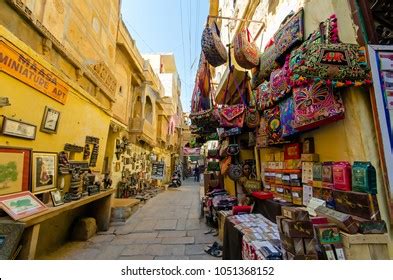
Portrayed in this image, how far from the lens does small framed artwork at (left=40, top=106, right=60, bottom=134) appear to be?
3.31 metres

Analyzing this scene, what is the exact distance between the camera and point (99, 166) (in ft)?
18.2

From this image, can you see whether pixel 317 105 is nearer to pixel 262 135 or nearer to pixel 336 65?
pixel 336 65

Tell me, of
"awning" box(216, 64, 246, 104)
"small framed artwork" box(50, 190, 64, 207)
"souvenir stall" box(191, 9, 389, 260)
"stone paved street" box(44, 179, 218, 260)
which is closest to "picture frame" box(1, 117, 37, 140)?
"small framed artwork" box(50, 190, 64, 207)

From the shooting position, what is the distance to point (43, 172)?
3262mm

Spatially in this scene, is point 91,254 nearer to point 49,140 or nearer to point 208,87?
point 49,140

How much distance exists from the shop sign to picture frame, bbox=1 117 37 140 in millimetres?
594

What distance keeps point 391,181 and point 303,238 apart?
3.13 feet

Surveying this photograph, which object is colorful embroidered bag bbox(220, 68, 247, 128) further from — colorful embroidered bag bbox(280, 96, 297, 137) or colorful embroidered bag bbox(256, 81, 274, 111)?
colorful embroidered bag bbox(280, 96, 297, 137)

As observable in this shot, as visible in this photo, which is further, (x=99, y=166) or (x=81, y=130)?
(x=99, y=166)

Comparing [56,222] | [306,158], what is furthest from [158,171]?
[306,158]

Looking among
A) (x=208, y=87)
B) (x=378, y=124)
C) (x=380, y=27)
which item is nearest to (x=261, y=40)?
(x=208, y=87)

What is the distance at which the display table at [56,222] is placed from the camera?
2.46 meters

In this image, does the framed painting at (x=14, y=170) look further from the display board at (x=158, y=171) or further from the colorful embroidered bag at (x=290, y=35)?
the display board at (x=158, y=171)
